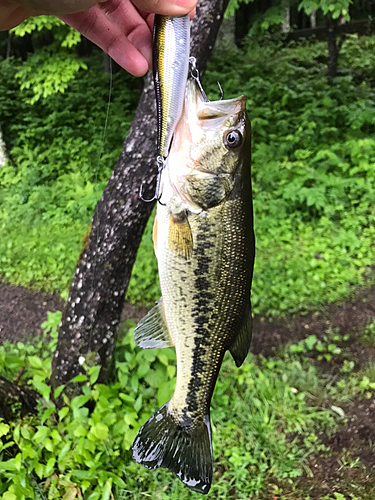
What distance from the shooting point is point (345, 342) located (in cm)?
442

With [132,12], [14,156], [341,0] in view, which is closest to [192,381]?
[132,12]

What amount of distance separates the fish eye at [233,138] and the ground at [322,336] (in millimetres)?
Answer: 2963

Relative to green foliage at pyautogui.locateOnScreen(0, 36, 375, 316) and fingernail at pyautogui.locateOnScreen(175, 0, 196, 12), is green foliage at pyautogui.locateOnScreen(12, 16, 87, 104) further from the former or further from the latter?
fingernail at pyautogui.locateOnScreen(175, 0, 196, 12)

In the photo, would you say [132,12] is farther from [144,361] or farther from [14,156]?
[14,156]

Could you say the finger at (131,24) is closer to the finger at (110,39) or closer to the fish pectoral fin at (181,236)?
the finger at (110,39)

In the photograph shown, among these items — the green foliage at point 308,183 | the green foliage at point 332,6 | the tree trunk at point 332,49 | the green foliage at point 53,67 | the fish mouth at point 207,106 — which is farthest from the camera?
the tree trunk at point 332,49

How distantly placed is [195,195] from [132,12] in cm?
110

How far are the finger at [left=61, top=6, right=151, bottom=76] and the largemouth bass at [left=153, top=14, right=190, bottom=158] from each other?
62 centimetres

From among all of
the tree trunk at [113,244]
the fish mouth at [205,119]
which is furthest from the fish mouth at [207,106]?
the tree trunk at [113,244]

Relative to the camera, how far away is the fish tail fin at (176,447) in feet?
5.85

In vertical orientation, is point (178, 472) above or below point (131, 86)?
below

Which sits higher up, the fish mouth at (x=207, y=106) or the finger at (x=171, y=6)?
the finger at (x=171, y=6)

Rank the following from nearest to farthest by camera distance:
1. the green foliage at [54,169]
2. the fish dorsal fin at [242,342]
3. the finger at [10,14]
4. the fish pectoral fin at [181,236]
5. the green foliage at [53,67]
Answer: the fish pectoral fin at [181,236] < the fish dorsal fin at [242,342] < the finger at [10,14] < the green foliage at [54,169] < the green foliage at [53,67]

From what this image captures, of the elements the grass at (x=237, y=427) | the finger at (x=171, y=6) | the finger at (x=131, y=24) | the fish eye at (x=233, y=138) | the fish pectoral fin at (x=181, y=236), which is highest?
the finger at (x=131, y=24)
